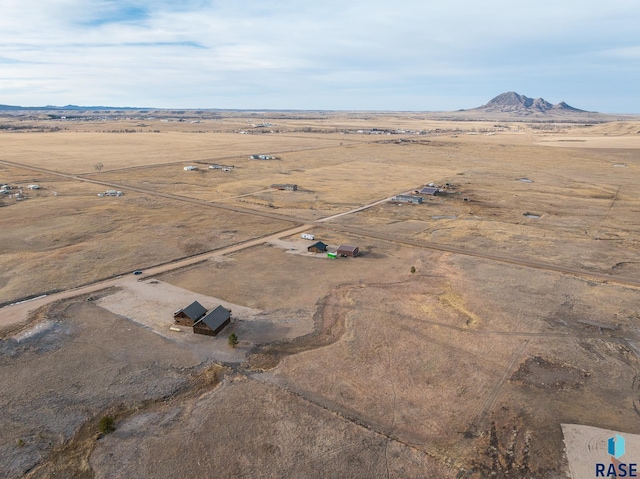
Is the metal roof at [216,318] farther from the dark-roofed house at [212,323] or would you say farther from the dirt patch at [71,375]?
the dirt patch at [71,375]

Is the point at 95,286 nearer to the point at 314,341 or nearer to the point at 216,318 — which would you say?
the point at 216,318

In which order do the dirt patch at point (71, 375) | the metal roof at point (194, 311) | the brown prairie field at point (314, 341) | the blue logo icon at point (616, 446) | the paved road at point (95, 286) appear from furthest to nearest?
the paved road at point (95, 286), the metal roof at point (194, 311), the dirt patch at point (71, 375), the brown prairie field at point (314, 341), the blue logo icon at point (616, 446)

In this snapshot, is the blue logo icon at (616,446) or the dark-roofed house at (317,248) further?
the dark-roofed house at (317,248)

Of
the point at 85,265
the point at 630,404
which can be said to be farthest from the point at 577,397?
the point at 85,265

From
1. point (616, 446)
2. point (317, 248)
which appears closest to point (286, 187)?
point (317, 248)

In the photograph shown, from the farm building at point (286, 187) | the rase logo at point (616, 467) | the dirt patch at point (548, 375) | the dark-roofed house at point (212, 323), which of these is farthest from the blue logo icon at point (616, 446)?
the farm building at point (286, 187)

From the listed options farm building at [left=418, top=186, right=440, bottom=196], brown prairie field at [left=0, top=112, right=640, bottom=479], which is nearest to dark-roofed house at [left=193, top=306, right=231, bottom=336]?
brown prairie field at [left=0, top=112, right=640, bottom=479]

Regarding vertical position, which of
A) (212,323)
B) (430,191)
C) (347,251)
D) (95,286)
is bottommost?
(95,286)
